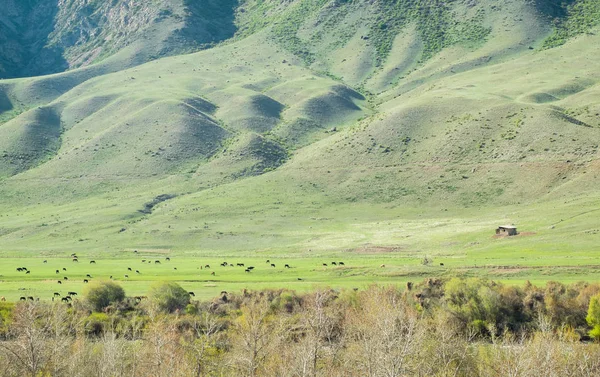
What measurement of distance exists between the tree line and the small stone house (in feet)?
139

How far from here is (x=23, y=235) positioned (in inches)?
5482

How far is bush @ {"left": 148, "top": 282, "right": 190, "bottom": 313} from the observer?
6288cm

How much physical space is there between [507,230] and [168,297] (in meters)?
62.2

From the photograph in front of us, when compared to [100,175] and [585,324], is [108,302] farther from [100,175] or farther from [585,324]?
[100,175]

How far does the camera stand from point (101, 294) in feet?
214

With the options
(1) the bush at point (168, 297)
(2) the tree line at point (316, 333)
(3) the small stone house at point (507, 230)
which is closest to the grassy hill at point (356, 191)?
(3) the small stone house at point (507, 230)

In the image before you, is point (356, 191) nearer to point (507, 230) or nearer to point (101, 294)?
point (507, 230)

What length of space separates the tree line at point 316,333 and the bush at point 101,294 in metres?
0.10

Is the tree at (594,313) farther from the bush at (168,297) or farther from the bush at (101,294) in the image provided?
the bush at (101,294)

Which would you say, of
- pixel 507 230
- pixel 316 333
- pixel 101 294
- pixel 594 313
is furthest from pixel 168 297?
pixel 507 230

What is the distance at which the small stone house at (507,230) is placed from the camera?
108 m

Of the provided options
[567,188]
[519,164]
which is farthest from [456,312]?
[519,164]

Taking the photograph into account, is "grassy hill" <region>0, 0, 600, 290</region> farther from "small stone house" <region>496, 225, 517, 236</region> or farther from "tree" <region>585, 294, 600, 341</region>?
"tree" <region>585, 294, 600, 341</region>

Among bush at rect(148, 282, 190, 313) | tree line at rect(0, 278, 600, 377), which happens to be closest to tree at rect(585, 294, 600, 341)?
tree line at rect(0, 278, 600, 377)
